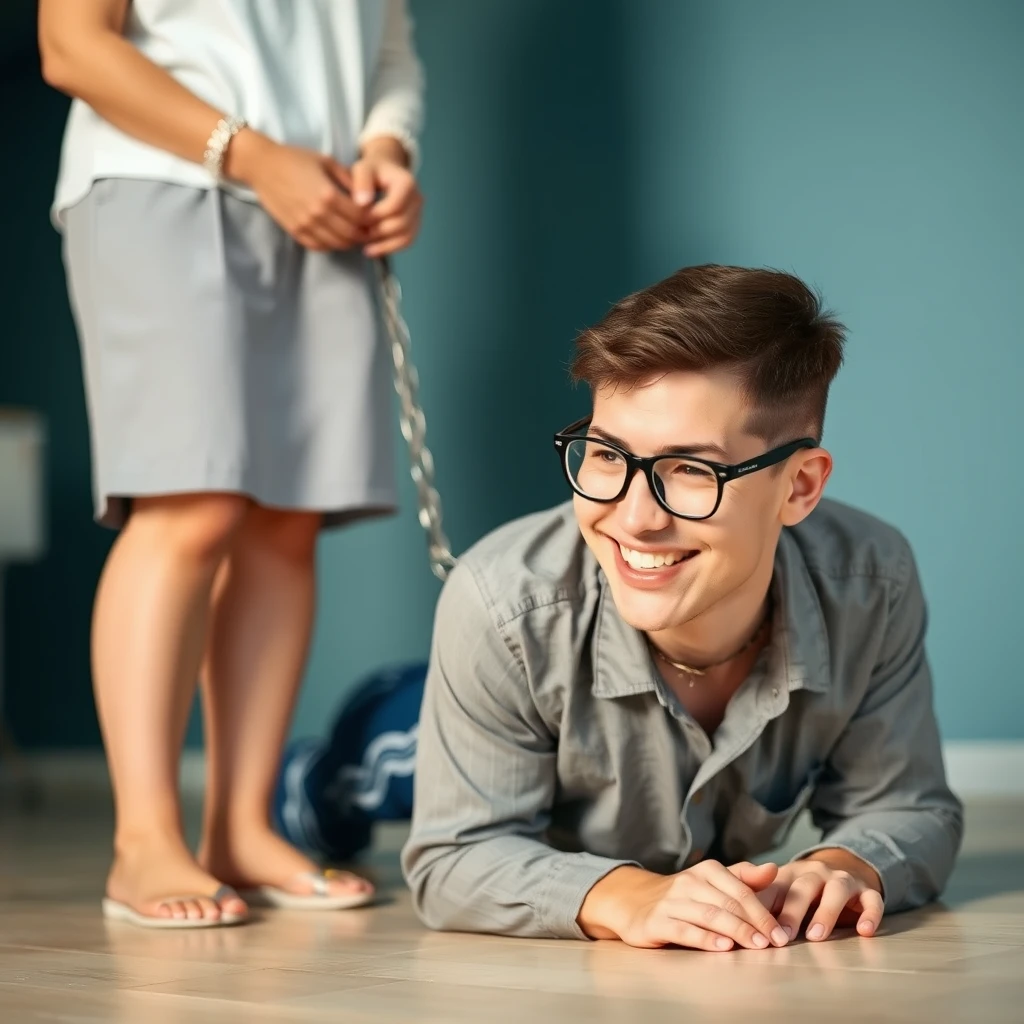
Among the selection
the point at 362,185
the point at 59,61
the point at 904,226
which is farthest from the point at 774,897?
the point at 904,226

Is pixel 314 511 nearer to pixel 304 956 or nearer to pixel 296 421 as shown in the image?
pixel 296 421

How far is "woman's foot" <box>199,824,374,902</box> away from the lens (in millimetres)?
1686

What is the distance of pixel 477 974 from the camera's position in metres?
1.20

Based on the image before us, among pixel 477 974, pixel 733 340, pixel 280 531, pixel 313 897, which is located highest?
pixel 733 340

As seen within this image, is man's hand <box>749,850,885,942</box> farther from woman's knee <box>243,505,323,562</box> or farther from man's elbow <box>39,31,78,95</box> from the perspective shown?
man's elbow <box>39,31,78,95</box>

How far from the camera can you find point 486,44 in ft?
10.3

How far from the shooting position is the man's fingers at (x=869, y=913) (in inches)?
51.9

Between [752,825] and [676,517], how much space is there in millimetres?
383

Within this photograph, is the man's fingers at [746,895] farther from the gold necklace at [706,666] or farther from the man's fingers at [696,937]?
the gold necklace at [706,666]

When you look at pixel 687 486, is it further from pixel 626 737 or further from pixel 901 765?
pixel 901 765

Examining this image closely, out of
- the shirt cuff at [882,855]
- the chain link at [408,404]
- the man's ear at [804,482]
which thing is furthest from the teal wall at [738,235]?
the man's ear at [804,482]

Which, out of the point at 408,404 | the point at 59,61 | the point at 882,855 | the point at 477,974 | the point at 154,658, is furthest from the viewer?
the point at 408,404

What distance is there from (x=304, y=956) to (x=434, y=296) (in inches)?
79.5

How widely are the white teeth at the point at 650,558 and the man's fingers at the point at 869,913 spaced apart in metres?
0.32
